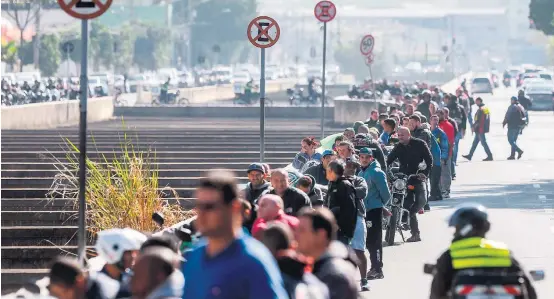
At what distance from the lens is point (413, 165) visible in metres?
21.1

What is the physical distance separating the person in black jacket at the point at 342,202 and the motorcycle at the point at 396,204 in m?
5.46

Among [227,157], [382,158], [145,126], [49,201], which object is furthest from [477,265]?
[145,126]

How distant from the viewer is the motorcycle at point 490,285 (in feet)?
31.0

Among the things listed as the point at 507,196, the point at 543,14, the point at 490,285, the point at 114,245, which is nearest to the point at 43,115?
the point at 507,196

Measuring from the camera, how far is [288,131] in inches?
1897

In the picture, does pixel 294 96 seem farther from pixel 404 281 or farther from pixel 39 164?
pixel 404 281

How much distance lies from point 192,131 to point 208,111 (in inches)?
742

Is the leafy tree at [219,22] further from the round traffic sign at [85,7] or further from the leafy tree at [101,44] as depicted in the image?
the round traffic sign at [85,7]

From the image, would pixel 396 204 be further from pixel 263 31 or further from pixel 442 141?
pixel 442 141

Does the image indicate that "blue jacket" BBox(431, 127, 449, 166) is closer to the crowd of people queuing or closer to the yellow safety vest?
the crowd of people queuing

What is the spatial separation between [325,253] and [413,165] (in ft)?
39.5

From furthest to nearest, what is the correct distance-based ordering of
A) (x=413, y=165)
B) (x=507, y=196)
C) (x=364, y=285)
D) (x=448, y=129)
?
(x=448, y=129) < (x=507, y=196) < (x=413, y=165) < (x=364, y=285)

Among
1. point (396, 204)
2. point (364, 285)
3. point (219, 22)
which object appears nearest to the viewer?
point (364, 285)

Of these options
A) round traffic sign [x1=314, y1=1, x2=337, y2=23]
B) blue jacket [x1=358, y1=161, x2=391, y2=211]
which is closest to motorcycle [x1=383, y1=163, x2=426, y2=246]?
blue jacket [x1=358, y1=161, x2=391, y2=211]
